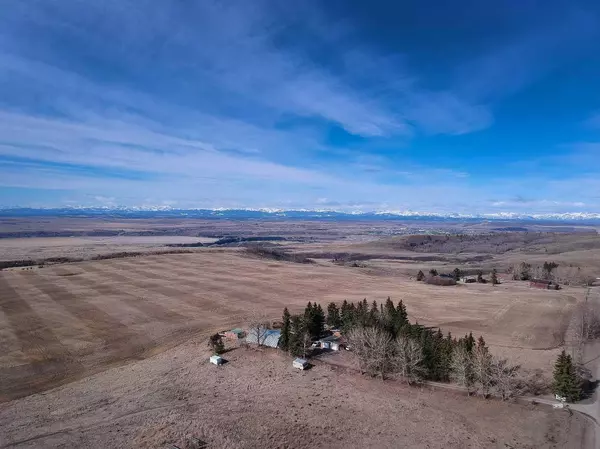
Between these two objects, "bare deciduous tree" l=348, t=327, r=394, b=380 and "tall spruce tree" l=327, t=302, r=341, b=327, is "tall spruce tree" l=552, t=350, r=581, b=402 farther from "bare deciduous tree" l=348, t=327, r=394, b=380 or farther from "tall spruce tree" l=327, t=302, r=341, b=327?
"tall spruce tree" l=327, t=302, r=341, b=327

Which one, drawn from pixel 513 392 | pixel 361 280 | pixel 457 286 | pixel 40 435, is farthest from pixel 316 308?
pixel 457 286

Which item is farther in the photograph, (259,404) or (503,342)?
(503,342)

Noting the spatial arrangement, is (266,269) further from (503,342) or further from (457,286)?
(503,342)

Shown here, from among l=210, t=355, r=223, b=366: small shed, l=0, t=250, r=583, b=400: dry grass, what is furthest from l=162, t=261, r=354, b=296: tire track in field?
l=210, t=355, r=223, b=366: small shed

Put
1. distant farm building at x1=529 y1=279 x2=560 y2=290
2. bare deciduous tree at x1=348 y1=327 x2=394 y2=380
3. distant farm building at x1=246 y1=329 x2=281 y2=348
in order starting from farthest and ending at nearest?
distant farm building at x1=529 y1=279 x2=560 y2=290 < distant farm building at x1=246 y1=329 x2=281 y2=348 < bare deciduous tree at x1=348 y1=327 x2=394 y2=380

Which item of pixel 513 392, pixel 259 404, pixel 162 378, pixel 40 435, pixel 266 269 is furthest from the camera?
pixel 266 269

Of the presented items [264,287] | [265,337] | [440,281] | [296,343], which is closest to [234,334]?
[265,337]
